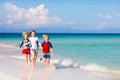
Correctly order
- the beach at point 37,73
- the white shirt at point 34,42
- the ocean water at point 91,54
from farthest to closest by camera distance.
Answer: the ocean water at point 91,54
the white shirt at point 34,42
the beach at point 37,73

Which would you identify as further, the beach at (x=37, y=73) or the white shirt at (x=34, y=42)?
the white shirt at (x=34, y=42)

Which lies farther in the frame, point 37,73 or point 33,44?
point 33,44

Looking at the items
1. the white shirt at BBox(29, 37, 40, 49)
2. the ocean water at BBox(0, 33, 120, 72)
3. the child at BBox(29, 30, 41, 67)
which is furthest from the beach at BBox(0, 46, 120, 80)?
the ocean water at BBox(0, 33, 120, 72)

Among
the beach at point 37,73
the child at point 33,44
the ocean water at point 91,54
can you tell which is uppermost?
the child at point 33,44

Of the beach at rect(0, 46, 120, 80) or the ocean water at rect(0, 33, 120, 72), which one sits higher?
the beach at rect(0, 46, 120, 80)

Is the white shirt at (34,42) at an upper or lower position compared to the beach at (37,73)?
upper

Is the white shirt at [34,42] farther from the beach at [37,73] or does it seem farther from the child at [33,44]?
the beach at [37,73]

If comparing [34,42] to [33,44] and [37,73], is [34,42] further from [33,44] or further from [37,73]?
[37,73]

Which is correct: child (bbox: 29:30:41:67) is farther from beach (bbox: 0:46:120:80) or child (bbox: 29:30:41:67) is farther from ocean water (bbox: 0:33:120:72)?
ocean water (bbox: 0:33:120:72)

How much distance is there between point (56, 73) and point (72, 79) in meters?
0.83

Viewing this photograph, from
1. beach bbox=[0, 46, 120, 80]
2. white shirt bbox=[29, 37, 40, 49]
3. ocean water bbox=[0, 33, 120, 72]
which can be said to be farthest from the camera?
ocean water bbox=[0, 33, 120, 72]

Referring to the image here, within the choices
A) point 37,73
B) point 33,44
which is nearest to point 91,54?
point 33,44

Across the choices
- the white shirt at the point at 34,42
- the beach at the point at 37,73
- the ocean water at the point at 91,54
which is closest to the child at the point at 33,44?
the white shirt at the point at 34,42

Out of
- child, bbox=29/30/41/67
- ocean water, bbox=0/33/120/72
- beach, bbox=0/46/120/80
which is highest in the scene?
child, bbox=29/30/41/67
